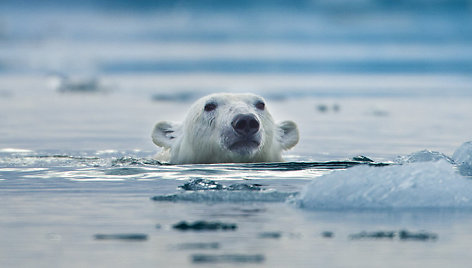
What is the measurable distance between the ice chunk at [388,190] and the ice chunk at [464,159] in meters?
2.71

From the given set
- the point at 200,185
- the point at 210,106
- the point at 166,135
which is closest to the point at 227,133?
the point at 210,106

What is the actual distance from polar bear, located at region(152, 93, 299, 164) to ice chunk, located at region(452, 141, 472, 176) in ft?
5.95

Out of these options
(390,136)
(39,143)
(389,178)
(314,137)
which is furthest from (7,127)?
(389,178)

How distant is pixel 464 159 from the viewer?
36.2 feet

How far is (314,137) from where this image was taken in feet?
57.0

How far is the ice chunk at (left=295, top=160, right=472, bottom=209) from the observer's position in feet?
25.8

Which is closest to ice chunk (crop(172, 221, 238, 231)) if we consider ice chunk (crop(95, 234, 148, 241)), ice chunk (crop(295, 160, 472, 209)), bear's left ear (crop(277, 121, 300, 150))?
ice chunk (crop(95, 234, 148, 241))

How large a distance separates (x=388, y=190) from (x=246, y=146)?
2.69 metres

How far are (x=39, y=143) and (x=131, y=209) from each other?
8407 mm

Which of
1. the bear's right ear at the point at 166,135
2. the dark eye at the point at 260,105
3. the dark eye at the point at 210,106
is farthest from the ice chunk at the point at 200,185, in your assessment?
the bear's right ear at the point at 166,135

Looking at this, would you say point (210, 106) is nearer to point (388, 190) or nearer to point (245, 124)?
point (245, 124)

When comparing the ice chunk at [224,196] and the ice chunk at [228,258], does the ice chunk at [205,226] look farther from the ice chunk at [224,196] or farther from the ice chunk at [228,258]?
the ice chunk at [224,196]

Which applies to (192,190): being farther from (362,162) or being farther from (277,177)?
(362,162)

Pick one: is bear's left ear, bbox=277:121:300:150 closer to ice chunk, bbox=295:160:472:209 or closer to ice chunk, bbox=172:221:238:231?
ice chunk, bbox=295:160:472:209
